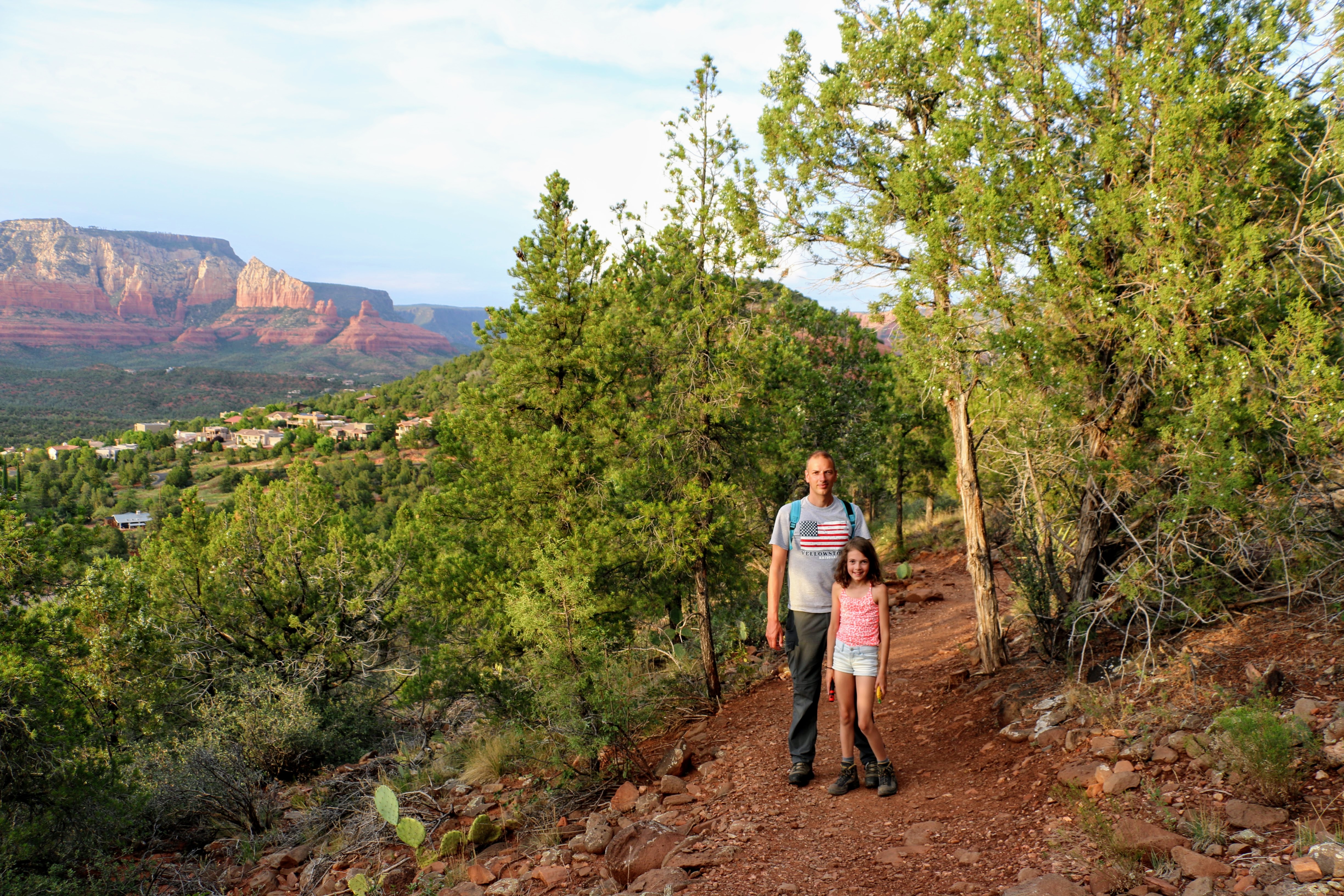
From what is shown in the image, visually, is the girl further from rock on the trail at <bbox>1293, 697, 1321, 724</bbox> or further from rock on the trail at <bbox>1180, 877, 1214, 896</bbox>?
rock on the trail at <bbox>1293, 697, 1321, 724</bbox>

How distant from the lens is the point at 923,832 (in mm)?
3994

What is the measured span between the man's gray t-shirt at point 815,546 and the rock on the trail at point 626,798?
233 cm

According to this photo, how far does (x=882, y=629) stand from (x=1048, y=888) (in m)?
1.57

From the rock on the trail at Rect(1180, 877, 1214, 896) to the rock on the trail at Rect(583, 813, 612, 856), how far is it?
330 cm

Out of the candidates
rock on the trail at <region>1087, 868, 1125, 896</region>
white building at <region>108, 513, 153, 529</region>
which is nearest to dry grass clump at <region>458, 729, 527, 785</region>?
rock on the trail at <region>1087, 868, 1125, 896</region>

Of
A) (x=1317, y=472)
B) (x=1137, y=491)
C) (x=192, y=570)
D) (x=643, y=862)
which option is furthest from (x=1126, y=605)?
(x=192, y=570)

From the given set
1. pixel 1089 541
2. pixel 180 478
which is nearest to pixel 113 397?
pixel 180 478

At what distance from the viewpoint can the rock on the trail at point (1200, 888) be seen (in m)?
2.87

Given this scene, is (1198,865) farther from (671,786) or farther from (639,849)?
(671,786)

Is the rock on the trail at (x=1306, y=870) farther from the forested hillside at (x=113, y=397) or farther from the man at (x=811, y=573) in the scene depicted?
the forested hillside at (x=113, y=397)

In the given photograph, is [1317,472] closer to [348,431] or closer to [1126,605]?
[1126,605]

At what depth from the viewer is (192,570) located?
13539 mm

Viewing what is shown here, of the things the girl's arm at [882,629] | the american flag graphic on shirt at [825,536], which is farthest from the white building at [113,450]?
Result: the girl's arm at [882,629]

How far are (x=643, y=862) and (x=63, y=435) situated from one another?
10502cm
